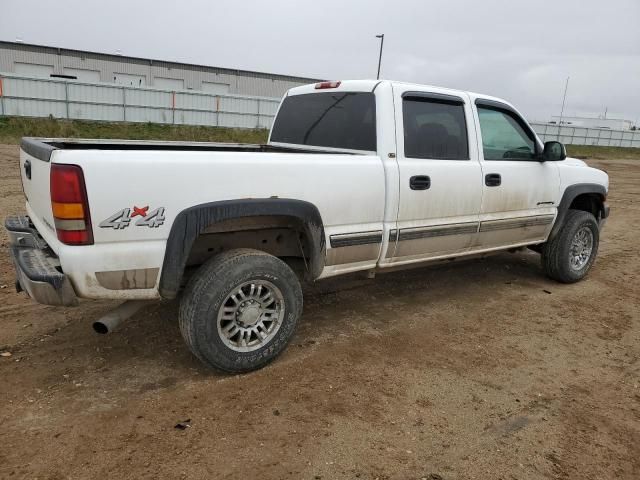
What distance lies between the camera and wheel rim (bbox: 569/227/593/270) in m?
5.54

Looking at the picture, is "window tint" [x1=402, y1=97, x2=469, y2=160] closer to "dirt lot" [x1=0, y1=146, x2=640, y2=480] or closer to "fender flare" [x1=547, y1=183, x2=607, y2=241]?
"dirt lot" [x1=0, y1=146, x2=640, y2=480]

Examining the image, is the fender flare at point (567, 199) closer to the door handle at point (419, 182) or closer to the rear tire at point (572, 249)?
the rear tire at point (572, 249)

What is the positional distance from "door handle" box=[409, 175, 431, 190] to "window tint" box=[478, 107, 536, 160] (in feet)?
2.75

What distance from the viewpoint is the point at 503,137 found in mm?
4691

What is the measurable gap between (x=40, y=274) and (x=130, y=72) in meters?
33.6

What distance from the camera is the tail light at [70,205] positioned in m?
2.61

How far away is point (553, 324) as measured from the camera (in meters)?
4.47

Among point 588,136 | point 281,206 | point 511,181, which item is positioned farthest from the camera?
point 588,136

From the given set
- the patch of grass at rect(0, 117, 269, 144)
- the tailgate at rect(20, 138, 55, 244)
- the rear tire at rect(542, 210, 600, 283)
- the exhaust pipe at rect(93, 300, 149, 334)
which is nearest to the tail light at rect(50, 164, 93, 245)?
the tailgate at rect(20, 138, 55, 244)

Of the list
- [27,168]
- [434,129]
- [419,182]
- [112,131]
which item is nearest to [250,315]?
[419,182]

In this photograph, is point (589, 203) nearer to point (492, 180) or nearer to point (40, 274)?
point (492, 180)

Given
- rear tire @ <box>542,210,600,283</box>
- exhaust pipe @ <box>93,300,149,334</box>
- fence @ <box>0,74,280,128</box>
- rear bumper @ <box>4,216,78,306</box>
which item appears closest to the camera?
rear bumper @ <box>4,216,78,306</box>

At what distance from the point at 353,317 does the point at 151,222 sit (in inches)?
83.8

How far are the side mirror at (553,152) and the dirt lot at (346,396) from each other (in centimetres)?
141
